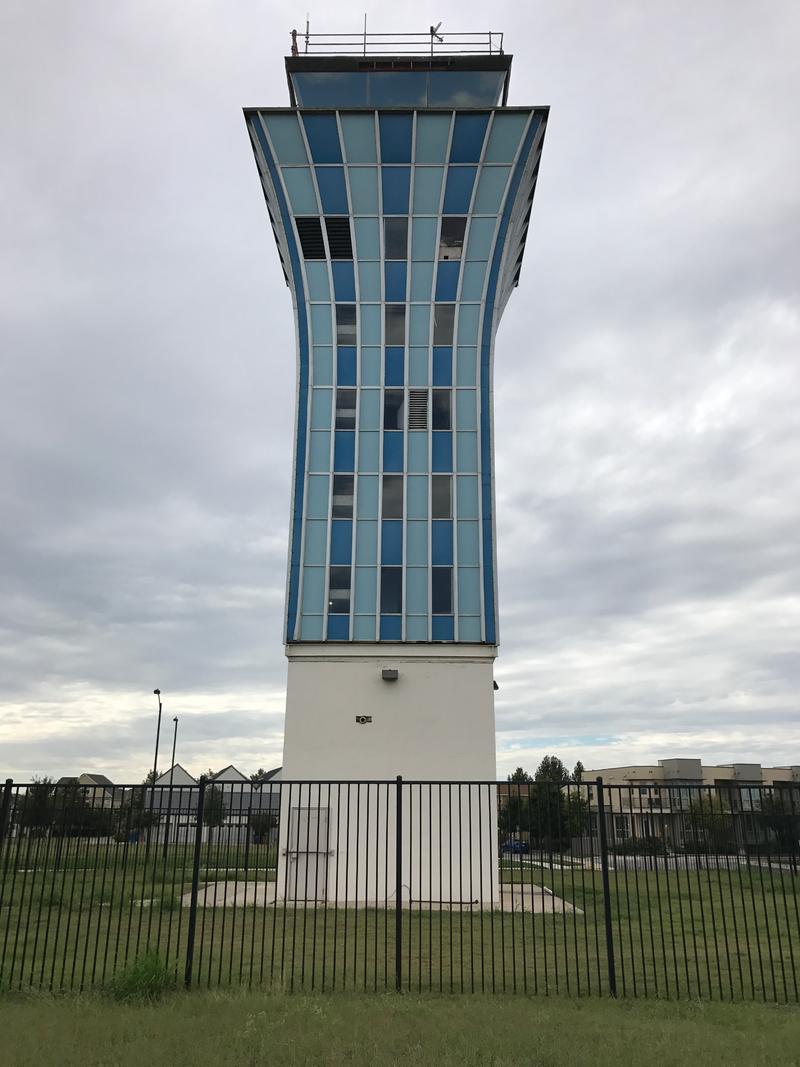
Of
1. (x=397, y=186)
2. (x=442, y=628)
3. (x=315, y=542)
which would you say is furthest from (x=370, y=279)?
(x=442, y=628)

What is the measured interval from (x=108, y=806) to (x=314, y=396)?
1996cm

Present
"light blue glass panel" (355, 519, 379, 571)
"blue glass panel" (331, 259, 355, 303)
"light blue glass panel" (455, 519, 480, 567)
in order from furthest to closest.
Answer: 1. "blue glass panel" (331, 259, 355, 303)
2. "light blue glass panel" (355, 519, 379, 571)
3. "light blue glass panel" (455, 519, 480, 567)

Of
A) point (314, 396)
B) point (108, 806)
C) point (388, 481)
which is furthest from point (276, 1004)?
point (314, 396)

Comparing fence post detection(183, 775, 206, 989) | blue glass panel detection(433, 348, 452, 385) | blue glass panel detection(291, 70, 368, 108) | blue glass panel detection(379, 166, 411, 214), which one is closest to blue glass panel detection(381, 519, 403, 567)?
blue glass panel detection(433, 348, 452, 385)

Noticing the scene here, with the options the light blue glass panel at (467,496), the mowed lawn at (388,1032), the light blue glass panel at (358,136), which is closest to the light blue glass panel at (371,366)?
the light blue glass panel at (467,496)

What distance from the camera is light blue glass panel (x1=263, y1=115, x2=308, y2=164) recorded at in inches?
1230

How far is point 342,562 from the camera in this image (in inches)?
1145

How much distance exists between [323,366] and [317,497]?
5.28m

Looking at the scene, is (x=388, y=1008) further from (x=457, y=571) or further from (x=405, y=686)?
(x=457, y=571)

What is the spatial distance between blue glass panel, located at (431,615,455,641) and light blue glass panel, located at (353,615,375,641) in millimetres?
2125

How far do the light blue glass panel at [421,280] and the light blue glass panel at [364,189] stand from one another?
2759 millimetres

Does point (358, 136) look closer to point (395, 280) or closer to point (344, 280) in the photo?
point (344, 280)

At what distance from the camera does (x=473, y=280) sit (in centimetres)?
3138

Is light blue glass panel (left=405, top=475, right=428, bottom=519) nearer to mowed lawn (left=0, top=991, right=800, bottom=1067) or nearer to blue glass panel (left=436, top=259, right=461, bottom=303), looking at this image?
blue glass panel (left=436, top=259, right=461, bottom=303)
